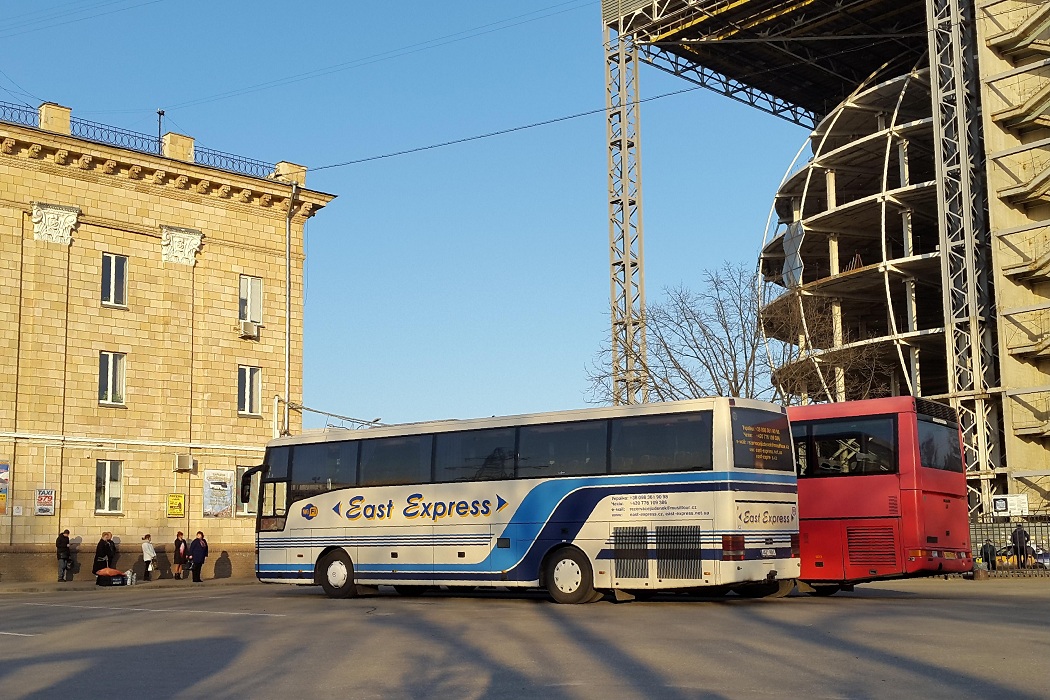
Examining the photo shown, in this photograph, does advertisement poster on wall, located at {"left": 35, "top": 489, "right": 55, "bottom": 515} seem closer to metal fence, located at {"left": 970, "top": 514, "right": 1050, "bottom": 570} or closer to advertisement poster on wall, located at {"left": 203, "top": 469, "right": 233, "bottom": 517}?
advertisement poster on wall, located at {"left": 203, "top": 469, "right": 233, "bottom": 517}

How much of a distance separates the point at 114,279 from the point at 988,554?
88.4 ft

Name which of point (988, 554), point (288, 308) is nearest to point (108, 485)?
point (288, 308)

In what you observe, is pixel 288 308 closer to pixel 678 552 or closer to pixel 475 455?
pixel 475 455

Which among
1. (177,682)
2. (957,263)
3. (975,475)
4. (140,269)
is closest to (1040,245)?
(957,263)

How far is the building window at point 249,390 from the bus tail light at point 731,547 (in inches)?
997

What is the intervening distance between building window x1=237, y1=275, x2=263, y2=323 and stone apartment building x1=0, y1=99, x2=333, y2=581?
5cm

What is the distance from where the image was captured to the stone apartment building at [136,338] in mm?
35938

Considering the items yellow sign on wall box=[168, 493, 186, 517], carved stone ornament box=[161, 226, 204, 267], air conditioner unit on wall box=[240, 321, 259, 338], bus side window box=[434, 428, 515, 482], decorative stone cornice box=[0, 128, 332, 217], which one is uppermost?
decorative stone cornice box=[0, 128, 332, 217]

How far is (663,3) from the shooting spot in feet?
188

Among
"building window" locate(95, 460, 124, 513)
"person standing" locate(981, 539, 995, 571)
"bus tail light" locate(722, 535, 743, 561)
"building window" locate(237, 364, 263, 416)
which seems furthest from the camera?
"building window" locate(237, 364, 263, 416)

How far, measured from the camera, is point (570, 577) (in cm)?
2112

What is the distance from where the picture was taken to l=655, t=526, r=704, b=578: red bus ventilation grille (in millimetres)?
19625

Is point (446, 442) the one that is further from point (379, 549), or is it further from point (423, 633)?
point (423, 633)

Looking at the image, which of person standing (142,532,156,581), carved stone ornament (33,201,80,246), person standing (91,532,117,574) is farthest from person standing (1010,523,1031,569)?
carved stone ornament (33,201,80,246)
